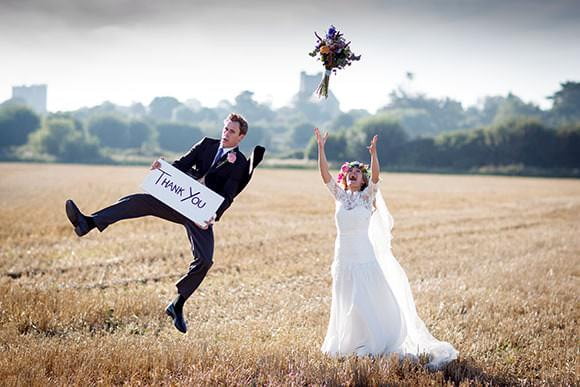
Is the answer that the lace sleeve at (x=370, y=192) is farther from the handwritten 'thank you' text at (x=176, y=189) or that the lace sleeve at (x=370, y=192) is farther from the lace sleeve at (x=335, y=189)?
the handwritten 'thank you' text at (x=176, y=189)

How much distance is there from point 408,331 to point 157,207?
11.2ft

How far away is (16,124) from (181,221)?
11526cm

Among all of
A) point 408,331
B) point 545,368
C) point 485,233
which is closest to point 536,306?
point 545,368

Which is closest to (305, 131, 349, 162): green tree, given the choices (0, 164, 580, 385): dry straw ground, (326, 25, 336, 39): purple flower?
(0, 164, 580, 385): dry straw ground

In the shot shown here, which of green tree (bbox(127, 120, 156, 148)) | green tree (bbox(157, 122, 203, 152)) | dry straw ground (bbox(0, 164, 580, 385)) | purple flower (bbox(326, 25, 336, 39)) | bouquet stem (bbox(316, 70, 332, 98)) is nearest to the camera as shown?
dry straw ground (bbox(0, 164, 580, 385))

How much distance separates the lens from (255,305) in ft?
28.9

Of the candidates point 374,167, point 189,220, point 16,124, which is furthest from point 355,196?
point 16,124

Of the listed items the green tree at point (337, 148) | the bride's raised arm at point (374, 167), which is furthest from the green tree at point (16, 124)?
the bride's raised arm at point (374, 167)

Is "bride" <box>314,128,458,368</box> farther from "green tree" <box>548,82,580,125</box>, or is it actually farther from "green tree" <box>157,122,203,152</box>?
"green tree" <box>548,82,580,125</box>

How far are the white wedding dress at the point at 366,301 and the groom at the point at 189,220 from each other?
1209 mm

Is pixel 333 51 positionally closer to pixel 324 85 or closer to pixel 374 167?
pixel 324 85

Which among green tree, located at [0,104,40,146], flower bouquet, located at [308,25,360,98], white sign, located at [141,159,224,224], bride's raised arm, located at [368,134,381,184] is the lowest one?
white sign, located at [141,159,224,224]

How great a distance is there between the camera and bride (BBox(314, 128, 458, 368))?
6316mm

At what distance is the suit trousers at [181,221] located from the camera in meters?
6.56
